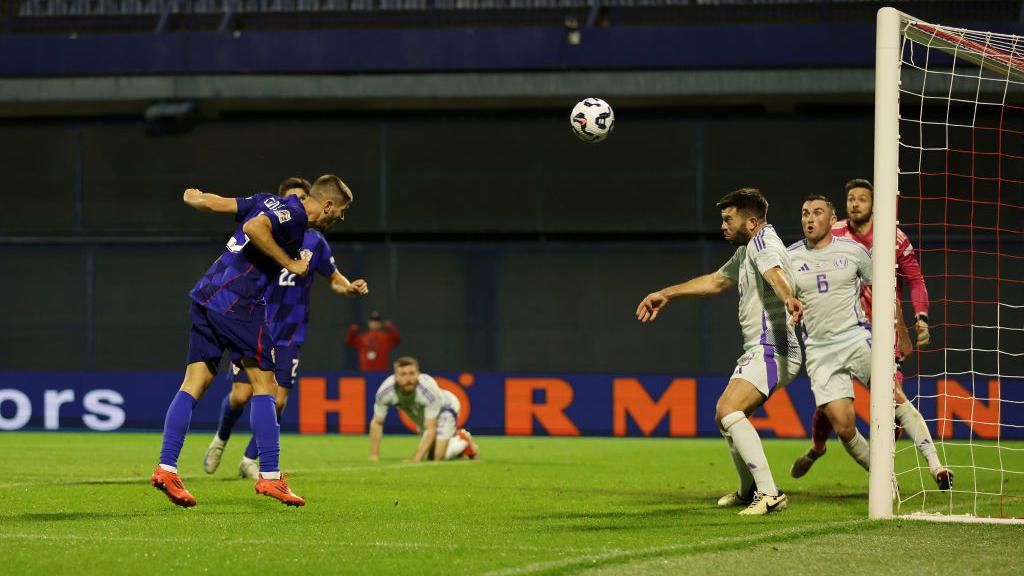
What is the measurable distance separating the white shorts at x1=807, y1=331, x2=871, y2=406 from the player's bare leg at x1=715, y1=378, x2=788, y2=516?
3.58ft

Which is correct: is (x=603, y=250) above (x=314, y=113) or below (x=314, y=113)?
below

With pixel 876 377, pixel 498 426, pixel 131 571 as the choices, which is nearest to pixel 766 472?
pixel 876 377

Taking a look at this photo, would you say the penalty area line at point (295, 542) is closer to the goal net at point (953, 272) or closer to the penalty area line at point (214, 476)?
the goal net at point (953, 272)

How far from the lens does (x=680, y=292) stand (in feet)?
30.3

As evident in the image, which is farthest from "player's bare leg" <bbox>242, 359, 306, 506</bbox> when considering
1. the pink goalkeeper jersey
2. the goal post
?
the pink goalkeeper jersey

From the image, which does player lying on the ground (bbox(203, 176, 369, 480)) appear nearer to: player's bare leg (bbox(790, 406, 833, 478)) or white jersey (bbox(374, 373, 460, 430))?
white jersey (bbox(374, 373, 460, 430))

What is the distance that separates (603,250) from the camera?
25578 mm

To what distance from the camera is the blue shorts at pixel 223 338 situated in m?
8.61

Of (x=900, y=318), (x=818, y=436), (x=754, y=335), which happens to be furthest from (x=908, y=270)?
(x=754, y=335)

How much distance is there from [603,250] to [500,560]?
1927 centimetres

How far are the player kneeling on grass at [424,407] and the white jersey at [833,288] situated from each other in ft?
18.2

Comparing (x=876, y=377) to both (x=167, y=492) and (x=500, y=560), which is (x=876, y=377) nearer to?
(x=500, y=560)

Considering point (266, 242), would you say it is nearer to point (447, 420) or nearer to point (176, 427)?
point (176, 427)

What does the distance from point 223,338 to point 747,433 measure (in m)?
3.09
